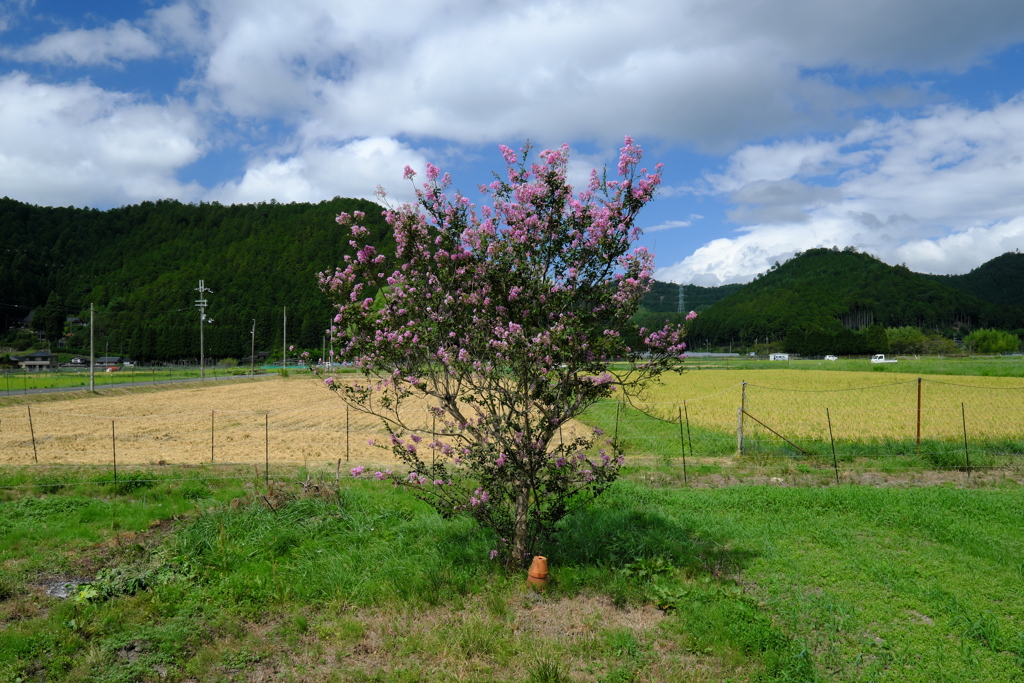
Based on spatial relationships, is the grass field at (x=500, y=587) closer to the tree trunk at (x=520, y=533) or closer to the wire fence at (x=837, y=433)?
the tree trunk at (x=520, y=533)

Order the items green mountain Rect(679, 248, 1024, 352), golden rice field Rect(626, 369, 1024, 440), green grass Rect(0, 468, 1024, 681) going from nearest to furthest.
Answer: green grass Rect(0, 468, 1024, 681) < golden rice field Rect(626, 369, 1024, 440) < green mountain Rect(679, 248, 1024, 352)

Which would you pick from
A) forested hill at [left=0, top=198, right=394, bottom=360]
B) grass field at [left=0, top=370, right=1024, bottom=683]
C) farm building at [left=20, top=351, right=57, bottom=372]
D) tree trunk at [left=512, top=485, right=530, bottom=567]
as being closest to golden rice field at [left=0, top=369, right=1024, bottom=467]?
grass field at [left=0, top=370, right=1024, bottom=683]

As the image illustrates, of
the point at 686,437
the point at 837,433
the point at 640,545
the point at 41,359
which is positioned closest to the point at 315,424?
the point at 686,437

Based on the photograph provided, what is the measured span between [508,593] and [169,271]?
146295 millimetres

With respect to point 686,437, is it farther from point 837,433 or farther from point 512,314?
point 512,314

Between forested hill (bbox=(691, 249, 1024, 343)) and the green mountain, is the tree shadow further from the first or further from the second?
forested hill (bbox=(691, 249, 1024, 343))

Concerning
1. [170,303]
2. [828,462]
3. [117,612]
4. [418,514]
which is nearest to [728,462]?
[828,462]

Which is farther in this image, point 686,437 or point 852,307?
point 852,307

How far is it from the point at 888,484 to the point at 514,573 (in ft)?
30.1

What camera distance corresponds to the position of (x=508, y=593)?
6.07m

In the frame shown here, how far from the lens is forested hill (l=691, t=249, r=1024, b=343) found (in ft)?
469

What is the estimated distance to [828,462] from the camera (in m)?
13.6

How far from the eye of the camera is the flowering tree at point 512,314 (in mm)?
6055

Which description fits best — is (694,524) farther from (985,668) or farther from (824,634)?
(985,668)
